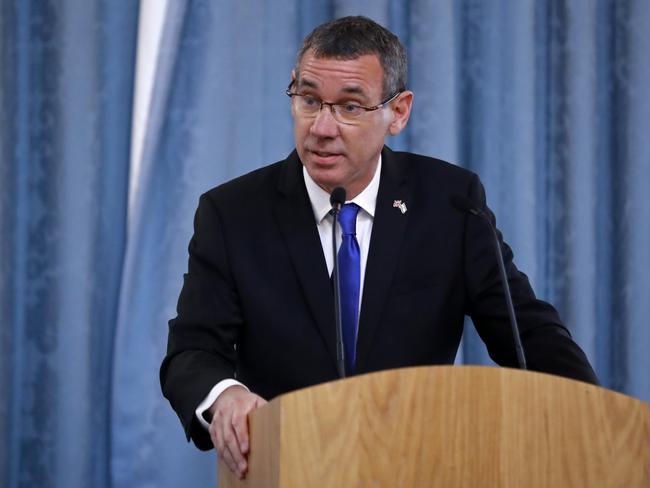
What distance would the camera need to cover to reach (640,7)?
143 inches

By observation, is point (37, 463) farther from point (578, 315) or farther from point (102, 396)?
point (578, 315)

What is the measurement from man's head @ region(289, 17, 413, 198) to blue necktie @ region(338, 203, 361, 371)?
0.54 ft

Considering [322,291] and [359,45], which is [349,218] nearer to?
[322,291]

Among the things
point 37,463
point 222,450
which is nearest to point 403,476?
point 222,450

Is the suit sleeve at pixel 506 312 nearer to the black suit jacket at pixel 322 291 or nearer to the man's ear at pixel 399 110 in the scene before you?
the black suit jacket at pixel 322 291

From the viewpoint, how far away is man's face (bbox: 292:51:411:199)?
2.20 metres

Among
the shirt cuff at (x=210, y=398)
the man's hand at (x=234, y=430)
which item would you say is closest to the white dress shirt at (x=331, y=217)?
the shirt cuff at (x=210, y=398)

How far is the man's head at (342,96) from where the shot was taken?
2.21 m

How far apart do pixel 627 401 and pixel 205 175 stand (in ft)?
6.73

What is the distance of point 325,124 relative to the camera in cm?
220

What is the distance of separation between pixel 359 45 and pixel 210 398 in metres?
0.90

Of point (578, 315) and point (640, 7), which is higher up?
point (640, 7)

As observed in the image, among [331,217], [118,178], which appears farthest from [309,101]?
[118,178]

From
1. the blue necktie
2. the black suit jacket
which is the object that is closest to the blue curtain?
the black suit jacket
